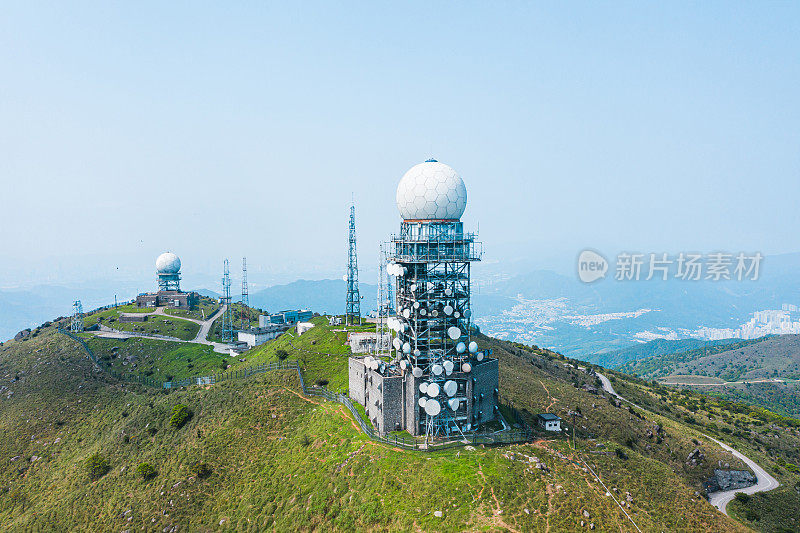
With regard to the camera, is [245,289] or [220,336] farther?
[245,289]

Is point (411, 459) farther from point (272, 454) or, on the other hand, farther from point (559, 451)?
point (272, 454)

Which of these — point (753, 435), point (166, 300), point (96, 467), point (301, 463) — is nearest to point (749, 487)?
point (753, 435)

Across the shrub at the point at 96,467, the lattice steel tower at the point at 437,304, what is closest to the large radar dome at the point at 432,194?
the lattice steel tower at the point at 437,304

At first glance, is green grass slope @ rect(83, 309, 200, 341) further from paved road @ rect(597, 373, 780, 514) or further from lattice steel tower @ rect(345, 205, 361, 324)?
paved road @ rect(597, 373, 780, 514)

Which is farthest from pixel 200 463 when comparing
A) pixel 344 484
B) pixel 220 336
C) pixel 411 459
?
pixel 220 336

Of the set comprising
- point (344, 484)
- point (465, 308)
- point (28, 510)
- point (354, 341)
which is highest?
point (465, 308)

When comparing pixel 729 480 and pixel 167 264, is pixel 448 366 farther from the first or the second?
pixel 167 264

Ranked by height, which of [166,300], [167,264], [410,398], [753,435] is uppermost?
[167,264]
